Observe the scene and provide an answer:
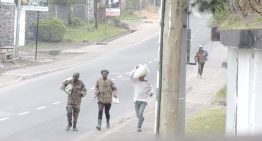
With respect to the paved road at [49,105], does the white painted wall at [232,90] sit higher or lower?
higher

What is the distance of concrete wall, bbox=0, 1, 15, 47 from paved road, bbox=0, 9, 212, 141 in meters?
Result: 7.31

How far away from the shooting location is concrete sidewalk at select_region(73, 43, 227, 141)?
1395 centimetres

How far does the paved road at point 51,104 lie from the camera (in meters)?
15.0

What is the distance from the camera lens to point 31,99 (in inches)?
851

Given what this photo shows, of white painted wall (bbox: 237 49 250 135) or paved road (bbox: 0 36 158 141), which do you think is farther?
paved road (bbox: 0 36 158 141)

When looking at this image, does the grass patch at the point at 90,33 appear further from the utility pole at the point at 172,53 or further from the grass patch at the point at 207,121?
the utility pole at the point at 172,53

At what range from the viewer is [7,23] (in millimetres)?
42156

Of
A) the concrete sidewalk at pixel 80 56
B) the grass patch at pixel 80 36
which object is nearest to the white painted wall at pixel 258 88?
the concrete sidewalk at pixel 80 56

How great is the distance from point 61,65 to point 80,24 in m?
19.5

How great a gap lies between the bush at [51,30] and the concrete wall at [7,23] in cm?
375

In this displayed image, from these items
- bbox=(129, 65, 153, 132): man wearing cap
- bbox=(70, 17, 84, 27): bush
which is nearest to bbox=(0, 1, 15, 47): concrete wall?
bbox=(70, 17, 84, 27): bush

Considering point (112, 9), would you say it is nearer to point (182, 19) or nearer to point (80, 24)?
point (80, 24)

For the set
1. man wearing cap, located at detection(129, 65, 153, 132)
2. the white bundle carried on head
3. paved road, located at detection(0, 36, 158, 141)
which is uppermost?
the white bundle carried on head

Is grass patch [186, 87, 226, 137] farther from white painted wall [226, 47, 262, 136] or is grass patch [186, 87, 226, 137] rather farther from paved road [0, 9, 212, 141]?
white painted wall [226, 47, 262, 136]
